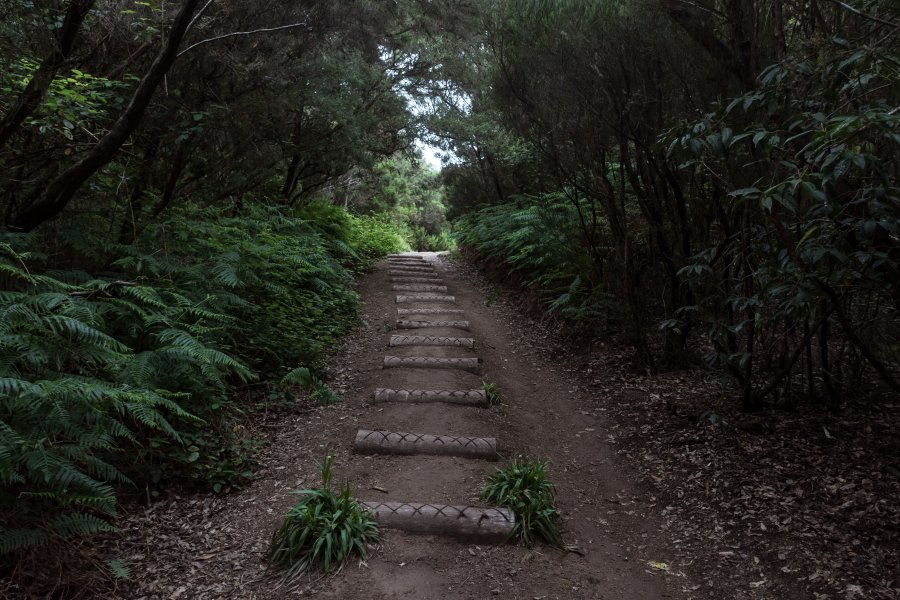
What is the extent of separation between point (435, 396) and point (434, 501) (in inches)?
70.4

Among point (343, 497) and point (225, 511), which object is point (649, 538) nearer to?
point (343, 497)

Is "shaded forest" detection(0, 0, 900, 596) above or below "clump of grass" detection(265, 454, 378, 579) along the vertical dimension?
above

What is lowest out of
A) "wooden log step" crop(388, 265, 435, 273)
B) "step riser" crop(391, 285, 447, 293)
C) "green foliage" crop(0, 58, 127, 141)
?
"step riser" crop(391, 285, 447, 293)

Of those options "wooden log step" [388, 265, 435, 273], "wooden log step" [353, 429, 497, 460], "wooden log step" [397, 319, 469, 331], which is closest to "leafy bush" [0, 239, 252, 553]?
"wooden log step" [353, 429, 497, 460]

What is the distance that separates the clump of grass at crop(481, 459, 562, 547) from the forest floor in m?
0.12

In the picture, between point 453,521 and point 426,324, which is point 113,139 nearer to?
point 453,521

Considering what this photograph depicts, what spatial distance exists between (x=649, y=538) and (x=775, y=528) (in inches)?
32.2

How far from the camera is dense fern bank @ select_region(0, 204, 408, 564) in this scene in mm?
3211

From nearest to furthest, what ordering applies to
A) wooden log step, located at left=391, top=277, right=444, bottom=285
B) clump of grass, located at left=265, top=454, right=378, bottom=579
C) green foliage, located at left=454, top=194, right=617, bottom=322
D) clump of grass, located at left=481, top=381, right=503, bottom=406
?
clump of grass, located at left=265, top=454, right=378, bottom=579, clump of grass, located at left=481, top=381, right=503, bottom=406, green foliage, located at left=454, top=194, right=617, bottom=322, wooden log step, located at left=391, top=277, right=444, bottom=285

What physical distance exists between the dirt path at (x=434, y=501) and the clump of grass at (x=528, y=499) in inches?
4.8

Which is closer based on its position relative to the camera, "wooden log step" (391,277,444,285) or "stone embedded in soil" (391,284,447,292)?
"stone embedded in soil" (391,284,447,292)

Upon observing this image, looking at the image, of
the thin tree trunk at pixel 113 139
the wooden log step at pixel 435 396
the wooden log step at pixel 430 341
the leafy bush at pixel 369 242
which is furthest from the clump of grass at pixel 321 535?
the leafy bush at pixel 369 242

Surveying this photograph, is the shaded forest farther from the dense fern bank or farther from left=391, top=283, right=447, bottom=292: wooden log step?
left=391, top=283, right=447, bottom=292: wooden log step

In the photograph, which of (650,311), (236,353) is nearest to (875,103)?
(650,311)
